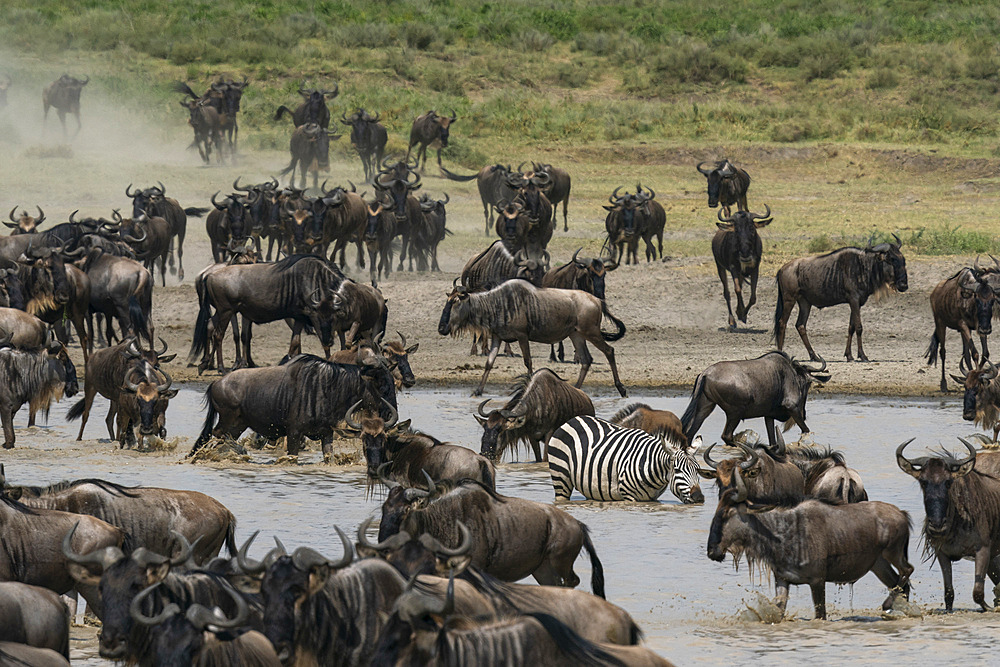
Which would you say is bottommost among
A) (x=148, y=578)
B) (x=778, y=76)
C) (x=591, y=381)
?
(x=591, y=381)

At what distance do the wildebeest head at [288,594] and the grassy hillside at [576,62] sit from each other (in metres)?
28.6

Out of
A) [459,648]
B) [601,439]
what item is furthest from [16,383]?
[459,648]

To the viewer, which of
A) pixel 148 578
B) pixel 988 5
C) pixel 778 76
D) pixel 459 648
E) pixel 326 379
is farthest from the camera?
pixel 988 5

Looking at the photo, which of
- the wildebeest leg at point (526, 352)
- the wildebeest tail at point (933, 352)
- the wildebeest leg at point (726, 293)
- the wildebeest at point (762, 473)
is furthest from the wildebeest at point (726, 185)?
the wildebeest at point (762, 473)

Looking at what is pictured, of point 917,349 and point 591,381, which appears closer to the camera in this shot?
point 591,381

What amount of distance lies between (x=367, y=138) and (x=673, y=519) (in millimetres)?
22185

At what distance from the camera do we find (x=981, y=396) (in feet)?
43.7

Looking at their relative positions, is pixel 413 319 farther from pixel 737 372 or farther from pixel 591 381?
pixel 737 372

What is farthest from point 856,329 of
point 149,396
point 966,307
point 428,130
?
point 428,130

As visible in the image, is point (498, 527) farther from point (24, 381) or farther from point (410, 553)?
point (24, 381)

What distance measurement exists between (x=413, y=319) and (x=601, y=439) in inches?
381

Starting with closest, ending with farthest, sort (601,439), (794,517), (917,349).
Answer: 1. (794,517)
2. (601,439)
3. (917,349)

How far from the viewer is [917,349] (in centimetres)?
1934

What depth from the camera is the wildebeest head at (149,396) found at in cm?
1263
